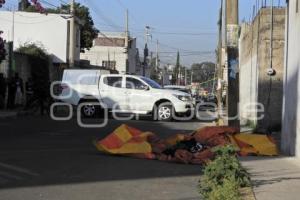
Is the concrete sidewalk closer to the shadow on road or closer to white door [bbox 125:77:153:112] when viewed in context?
the shadow on road

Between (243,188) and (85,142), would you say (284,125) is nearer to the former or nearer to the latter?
(85,142)

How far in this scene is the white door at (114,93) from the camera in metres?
27.6

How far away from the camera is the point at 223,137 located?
14.4m

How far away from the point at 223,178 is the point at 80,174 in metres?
3.47

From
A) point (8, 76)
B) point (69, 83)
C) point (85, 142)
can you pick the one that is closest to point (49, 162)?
point (85, 142)

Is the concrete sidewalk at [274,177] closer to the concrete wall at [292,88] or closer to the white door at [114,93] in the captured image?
the concrete wall at [292,88]

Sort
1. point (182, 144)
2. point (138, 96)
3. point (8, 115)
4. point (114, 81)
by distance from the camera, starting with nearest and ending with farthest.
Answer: point (182, 144) < point (8, 115) < point (138, 96) < point (114, 81)

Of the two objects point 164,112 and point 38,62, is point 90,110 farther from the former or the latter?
point 38,62

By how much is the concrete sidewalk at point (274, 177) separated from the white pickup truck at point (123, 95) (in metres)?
13.8

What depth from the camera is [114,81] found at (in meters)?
28.1

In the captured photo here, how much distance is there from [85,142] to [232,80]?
4275 mm

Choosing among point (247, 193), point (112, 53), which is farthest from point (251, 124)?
point (112, 53)

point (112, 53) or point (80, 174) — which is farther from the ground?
point (112, 53)

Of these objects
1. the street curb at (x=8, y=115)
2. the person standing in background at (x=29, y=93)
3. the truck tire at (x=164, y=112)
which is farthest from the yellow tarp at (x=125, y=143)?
the person standing in background at (x=29, y=93)
